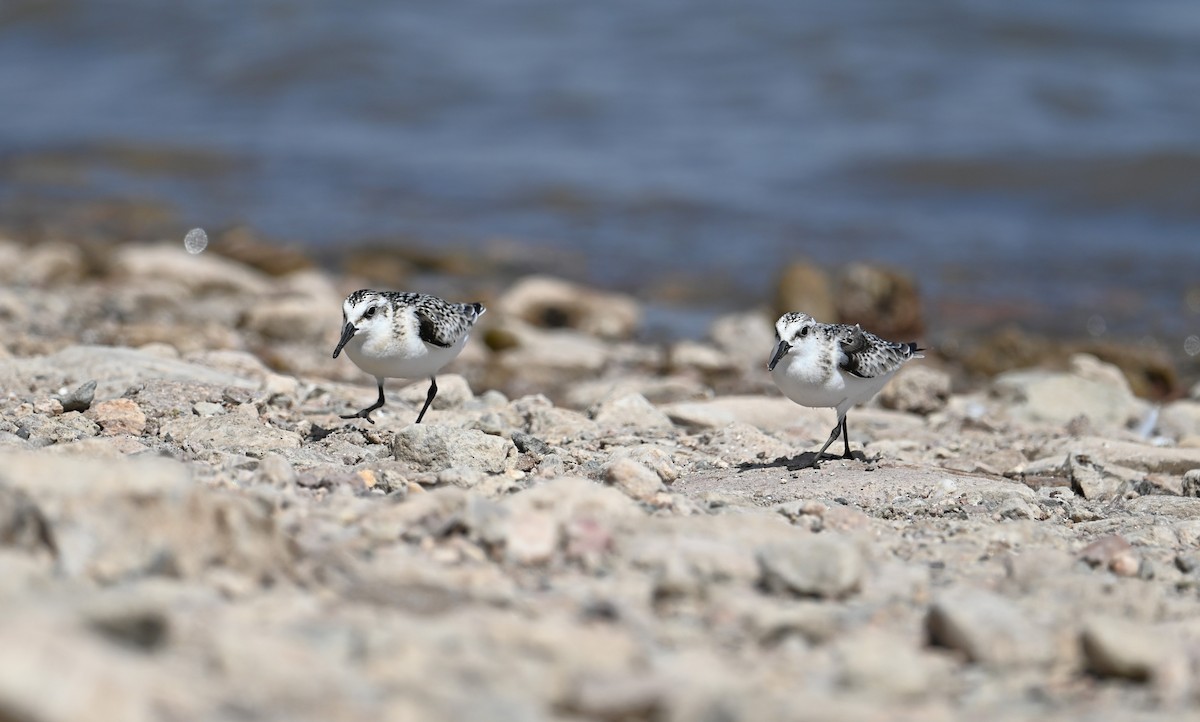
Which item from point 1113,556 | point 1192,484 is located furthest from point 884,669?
point 1192,484

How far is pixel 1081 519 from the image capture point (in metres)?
6.88

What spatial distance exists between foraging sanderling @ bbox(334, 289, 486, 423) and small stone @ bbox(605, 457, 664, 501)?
194 centimetres

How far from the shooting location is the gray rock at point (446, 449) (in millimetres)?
6766

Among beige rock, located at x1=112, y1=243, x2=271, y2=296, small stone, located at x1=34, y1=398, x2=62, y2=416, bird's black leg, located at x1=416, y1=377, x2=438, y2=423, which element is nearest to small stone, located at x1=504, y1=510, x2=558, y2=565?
bird's black leg, located at x1=416, y1=377, x2=438, y2=423

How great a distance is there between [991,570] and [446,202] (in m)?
15.9

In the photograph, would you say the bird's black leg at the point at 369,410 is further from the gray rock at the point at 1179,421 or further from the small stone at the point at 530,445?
the gray rock at the point at 1179,421

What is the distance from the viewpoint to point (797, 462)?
7699 millimetres

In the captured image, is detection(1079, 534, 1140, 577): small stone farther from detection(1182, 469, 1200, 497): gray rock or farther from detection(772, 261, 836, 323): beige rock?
detection(772, 261, 836, 323): beige rock

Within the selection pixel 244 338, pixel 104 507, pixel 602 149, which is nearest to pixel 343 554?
pixel 104 507

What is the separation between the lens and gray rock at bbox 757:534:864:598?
496 centimetres

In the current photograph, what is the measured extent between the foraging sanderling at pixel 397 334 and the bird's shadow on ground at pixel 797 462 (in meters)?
1.94

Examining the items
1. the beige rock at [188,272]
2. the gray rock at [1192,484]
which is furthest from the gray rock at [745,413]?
the beige rock at [188,272]

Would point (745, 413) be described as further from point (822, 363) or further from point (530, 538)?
point (530, 538)

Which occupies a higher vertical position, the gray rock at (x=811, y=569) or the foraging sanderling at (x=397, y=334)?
the foraging sanderling at (x=397, y=334)
